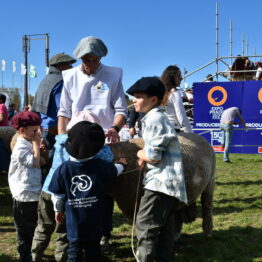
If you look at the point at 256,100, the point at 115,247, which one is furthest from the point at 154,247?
the point at 256,100

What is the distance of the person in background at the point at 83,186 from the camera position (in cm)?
248

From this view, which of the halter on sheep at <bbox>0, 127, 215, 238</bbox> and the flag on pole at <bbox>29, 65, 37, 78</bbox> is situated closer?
the halter on sheep at <bbox>0, 127, 215, 238</bbox>

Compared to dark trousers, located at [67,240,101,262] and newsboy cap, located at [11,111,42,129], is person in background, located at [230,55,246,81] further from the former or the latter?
dark trousers, located at [67,240,101,262]

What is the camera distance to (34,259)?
3100 mm

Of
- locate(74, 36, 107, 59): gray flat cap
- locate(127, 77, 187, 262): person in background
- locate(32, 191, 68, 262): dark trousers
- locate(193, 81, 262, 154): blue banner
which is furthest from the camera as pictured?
locate(193, 81, 262, 154): blue banner

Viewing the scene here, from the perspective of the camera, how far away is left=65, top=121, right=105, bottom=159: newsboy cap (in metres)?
2.46

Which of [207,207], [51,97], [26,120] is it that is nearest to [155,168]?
[26,120]

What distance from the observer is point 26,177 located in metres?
3.09

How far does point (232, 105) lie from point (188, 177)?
952 centimetres

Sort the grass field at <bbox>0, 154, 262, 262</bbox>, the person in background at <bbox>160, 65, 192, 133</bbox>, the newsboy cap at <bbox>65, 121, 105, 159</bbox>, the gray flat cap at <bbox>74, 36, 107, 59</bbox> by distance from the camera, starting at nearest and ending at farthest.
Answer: the newsboy cap at <bbox>65, 121, 105, 159</bbox> < the gray flat cap at <bbox>74, 36, 107, 59</bbox> < the grass field at <bbox>0, 154, 262, 262</bbox> < the person in background at <bbox>160, 65, 192, 133</bbox>

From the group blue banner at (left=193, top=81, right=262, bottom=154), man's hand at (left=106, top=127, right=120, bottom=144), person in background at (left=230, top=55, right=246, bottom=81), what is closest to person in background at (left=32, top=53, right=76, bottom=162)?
man's hand at (left=106, top=127, right=120, bottom=144)

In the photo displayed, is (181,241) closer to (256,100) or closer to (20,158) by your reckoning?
(20,158)

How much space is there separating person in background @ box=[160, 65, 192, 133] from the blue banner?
8041 mm

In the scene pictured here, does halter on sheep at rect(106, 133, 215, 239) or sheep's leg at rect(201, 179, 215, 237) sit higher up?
halter on sheep at rect(106, 133, 215, 239)
